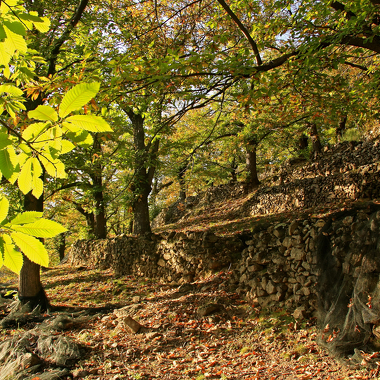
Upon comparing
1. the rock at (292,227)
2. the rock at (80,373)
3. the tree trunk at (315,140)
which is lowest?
the rock at (80,373)

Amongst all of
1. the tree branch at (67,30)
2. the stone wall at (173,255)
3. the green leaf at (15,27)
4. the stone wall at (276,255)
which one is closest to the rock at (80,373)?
the stone wall at (276,255)

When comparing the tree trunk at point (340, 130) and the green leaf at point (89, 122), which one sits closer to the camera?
the green leaf at point (89, 122)

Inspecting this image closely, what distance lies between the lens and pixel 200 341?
4.27 metres

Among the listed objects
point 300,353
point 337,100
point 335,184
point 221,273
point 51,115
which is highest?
point 337,100

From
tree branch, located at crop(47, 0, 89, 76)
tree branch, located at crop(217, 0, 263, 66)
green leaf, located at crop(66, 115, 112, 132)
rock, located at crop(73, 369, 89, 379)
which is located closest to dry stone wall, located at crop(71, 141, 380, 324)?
tree branch, located at crop(217, 0, 263, 66)

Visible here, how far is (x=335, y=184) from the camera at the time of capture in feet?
30.1

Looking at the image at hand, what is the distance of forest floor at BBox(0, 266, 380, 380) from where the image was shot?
3.34 m

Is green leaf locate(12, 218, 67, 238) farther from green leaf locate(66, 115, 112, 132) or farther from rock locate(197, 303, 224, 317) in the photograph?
rock locate(197, 303, 224, 317)

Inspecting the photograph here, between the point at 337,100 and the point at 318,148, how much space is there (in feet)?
28.9

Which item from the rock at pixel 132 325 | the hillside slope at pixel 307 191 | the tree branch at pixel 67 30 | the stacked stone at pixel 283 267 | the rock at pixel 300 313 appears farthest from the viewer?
the hillside slope at pixel 307 191

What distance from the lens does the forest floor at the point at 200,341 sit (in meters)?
3.34

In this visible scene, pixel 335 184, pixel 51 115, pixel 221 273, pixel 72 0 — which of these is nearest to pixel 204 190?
pixel 335 184

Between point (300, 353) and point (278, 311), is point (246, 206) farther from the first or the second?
point (300, 353)

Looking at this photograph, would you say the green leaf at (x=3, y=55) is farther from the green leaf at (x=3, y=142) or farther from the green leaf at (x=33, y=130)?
the green leaf at (x=3, y=142)
